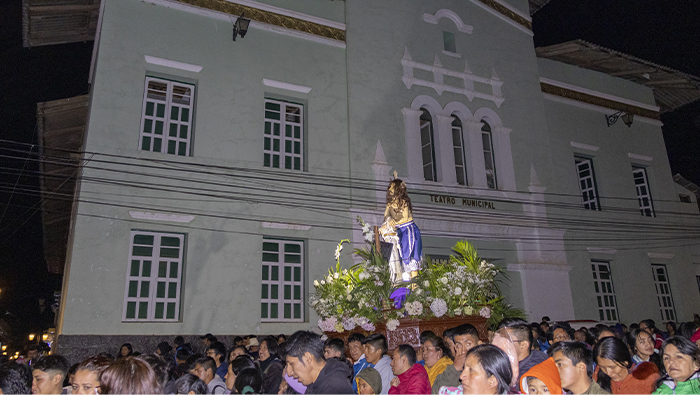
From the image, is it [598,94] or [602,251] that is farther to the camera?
[598,94]

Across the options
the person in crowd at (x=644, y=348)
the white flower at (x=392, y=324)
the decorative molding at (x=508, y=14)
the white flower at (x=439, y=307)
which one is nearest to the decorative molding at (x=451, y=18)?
the decorative molding at (x=508, y=14)

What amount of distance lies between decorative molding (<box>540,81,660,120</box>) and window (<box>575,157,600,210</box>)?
225 centimetres

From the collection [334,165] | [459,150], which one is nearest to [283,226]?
[334,165]

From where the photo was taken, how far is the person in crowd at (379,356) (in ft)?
19.5

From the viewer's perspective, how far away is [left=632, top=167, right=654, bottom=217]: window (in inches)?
774

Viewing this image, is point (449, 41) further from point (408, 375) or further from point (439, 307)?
point (408, 375)

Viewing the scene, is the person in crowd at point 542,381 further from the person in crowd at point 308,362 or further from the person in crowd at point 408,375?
the person in crowd at point 408,375

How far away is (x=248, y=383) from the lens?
191 inches

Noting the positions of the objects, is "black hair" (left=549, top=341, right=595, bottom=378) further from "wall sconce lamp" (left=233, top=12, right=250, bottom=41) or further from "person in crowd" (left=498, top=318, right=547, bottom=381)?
"wall sconce lamp" (left=233, top=12, right=250, bottom=41)

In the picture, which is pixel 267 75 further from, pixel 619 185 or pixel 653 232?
pixel 653 232

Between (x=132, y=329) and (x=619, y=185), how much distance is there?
16.6m

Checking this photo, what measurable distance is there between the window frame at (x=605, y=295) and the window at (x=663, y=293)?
6.78 ft

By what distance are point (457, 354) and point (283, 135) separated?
984 centimetres

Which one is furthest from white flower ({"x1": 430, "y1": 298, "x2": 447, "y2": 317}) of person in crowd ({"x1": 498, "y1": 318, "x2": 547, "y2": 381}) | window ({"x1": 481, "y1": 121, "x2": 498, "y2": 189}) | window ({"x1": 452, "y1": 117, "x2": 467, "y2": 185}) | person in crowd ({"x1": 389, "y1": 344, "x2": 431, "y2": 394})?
window ({"x1": 481, "y1": 121, "x2": 498, "y2": 189})
